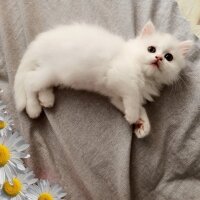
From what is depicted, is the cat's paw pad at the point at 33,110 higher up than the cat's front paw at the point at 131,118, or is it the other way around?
the cat's front paw at the point at 131,118

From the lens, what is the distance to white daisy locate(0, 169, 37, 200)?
1.96ft

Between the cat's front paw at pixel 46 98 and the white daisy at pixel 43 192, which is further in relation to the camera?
the cat's front paw at pixel 46 98

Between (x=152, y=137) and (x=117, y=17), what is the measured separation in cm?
49

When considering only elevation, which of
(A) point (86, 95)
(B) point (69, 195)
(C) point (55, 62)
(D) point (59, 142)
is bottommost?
(B) point (69, 195)

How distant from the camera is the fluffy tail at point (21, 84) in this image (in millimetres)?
1091

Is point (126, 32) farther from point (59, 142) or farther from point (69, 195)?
point (69, 195)

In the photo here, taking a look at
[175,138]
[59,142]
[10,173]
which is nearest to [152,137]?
[175,138]

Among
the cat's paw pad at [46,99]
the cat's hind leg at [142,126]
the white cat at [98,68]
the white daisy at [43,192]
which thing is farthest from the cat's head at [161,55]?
the white daisy at [43,192]

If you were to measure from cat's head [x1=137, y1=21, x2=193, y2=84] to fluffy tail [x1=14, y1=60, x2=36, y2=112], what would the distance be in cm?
37

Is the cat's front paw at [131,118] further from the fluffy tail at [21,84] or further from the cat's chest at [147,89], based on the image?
the fluffy tail at [21,84]

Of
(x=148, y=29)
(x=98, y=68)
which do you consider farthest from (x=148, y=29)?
(x=98, y=68)

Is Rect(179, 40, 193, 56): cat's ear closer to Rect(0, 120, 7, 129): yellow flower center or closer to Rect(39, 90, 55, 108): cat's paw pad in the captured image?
Rect(39, 90, 55, 108): cat's paw pad

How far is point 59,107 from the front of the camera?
44.3 inches

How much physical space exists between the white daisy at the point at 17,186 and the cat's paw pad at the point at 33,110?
434 mm
